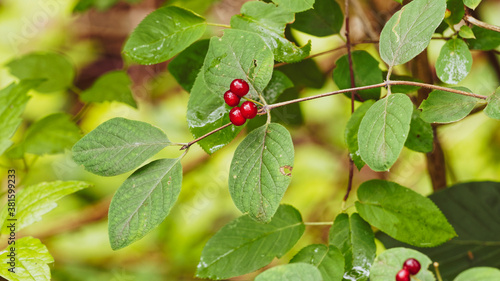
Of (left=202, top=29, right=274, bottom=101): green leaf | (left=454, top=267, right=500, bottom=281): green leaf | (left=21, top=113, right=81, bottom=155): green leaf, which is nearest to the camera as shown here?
(left=454, top=267, right=500, bottom=281): green leaf

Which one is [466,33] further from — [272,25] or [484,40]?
[272,25]

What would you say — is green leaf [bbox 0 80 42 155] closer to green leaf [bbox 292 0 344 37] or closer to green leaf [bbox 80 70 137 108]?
green leaf [bbox 80 70 137 108]

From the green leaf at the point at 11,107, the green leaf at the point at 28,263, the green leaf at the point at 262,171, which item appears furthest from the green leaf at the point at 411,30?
the green leaf at the point at 11,107

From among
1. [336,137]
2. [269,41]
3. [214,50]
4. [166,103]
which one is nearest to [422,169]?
[336,137]

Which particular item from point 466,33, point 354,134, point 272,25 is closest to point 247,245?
point 354,134

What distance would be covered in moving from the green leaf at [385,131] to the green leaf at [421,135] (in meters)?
0.19

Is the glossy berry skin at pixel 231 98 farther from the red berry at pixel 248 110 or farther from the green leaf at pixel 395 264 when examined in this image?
the green leaf at pixel 395 264

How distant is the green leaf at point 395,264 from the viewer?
1.49 feet

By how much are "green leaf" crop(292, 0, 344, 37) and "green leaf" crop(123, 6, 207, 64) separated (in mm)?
197

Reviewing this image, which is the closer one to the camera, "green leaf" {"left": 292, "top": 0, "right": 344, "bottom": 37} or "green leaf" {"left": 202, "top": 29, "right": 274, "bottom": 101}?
"green leaf" {"left": 202, "top": 29, "right": 274, "bottom": 101}

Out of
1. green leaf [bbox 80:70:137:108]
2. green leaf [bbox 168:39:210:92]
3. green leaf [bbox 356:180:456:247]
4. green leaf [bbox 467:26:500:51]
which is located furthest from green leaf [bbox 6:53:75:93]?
green leaf [bbox 467:26:500:51]

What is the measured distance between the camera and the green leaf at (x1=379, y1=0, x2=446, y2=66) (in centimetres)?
49

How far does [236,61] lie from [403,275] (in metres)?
0.31

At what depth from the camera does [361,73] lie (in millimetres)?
740
